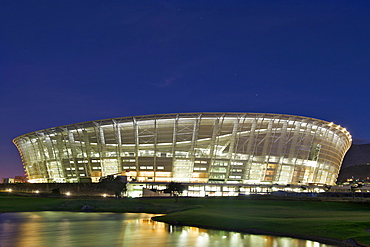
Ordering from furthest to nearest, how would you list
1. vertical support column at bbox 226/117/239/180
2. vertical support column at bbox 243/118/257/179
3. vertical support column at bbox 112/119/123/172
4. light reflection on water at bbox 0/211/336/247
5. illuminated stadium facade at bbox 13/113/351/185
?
vertical support column at bbox 243/118/257/179
vertical support column at bbox 112/119/123/172
vertical support column at bbox 226/117/239/180
illuminated stadium facade at bbox 13/113/351/185
light reflection on water at bbox 0/211/336/247

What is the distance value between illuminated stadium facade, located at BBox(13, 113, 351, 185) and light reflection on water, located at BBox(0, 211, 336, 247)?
61185 millimetres

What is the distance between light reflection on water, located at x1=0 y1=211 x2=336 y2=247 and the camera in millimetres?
21984

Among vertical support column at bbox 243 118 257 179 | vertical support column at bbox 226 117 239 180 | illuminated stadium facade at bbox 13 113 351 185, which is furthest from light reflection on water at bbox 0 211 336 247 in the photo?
vertical support column at bbox 243 118 257 179

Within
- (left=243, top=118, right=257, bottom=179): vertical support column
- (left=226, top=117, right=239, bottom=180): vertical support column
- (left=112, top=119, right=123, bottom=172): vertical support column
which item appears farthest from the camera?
(left=243, top=118, right=257, bottom=179): vertical support column

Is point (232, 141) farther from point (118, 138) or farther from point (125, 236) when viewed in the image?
point (125, 236)

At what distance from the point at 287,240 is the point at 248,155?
74345mm

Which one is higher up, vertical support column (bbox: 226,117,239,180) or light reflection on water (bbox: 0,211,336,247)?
vertical support column (bbox: 226,117,239,180)

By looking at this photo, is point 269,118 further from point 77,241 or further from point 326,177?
point 77,241

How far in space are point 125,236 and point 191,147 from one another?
68.3m

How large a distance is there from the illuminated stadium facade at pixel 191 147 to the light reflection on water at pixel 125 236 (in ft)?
201

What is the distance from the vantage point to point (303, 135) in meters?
102

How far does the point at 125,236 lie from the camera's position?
992 inches

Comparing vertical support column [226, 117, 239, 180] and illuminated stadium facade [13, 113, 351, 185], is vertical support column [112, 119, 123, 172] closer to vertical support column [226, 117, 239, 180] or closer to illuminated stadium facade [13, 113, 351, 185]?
illuminated stadium facade [13, 113, 351, 185]

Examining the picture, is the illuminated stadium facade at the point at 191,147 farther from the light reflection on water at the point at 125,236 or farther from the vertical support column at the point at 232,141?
the light reflection on water at the point at 125,236
